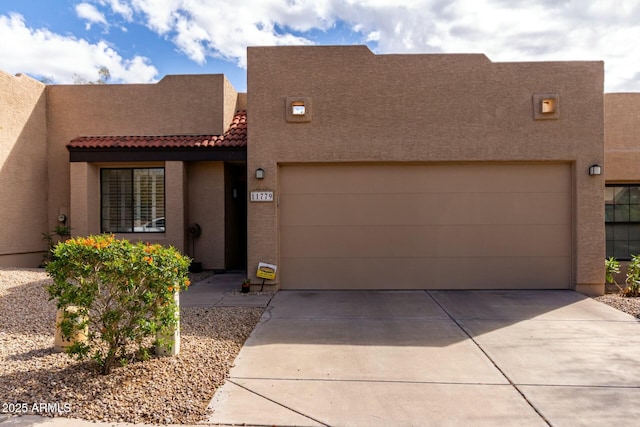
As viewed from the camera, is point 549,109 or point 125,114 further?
point 125,114

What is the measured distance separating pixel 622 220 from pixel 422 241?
566 centimetres

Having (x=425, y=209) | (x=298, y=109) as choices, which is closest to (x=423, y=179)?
(x=425, y=209)

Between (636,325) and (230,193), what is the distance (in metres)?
9.53

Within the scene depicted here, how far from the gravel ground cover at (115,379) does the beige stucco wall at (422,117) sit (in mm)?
3492

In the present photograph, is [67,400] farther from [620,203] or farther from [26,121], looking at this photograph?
[620,203]

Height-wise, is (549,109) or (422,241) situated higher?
(549,109)

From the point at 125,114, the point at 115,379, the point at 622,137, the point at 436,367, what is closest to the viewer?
the point at 115,379

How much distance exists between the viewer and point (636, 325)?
6.48 metres

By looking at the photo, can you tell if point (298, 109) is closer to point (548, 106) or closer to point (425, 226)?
point (425, 226)

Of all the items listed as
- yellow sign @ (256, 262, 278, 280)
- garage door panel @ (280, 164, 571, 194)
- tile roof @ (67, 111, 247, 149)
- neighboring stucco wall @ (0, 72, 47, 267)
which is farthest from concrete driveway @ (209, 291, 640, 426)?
neighboring stucco wall @ (0, 72, 47, 267)

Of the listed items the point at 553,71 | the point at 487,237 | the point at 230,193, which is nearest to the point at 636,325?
the point at 487,237

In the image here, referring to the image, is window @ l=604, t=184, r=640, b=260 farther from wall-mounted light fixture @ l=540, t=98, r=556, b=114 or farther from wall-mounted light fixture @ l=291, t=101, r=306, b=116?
wall-mounted light fixture @ l=291, t=101, r=306, b=116

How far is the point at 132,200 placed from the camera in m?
11.5

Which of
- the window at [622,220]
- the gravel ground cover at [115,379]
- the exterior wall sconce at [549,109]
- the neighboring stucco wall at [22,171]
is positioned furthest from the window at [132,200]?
the window at [622,220]
